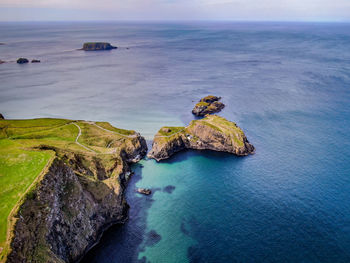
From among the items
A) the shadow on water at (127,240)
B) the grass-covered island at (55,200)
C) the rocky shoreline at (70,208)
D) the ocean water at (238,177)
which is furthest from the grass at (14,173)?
the ocean water at (238,177)

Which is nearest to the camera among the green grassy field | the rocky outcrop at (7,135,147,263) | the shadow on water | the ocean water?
the rocky outcrop at (7,135,147,263)

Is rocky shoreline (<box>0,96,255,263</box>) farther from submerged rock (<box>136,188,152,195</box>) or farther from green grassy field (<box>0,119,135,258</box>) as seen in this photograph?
green grassy field (<box>0,119,135,258</box>)

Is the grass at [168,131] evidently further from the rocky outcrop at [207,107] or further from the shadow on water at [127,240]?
the shadow on water at [127,240]

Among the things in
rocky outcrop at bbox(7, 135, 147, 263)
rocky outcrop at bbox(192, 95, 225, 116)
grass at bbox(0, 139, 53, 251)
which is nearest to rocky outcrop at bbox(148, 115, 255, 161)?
rocky outcrop at bbox(7, 135, 147, 263)

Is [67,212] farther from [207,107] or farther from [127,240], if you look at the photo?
[207,107]

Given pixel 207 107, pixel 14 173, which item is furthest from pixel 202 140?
pixel 14 173

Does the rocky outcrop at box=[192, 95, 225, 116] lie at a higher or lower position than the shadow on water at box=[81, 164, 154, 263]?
higher
